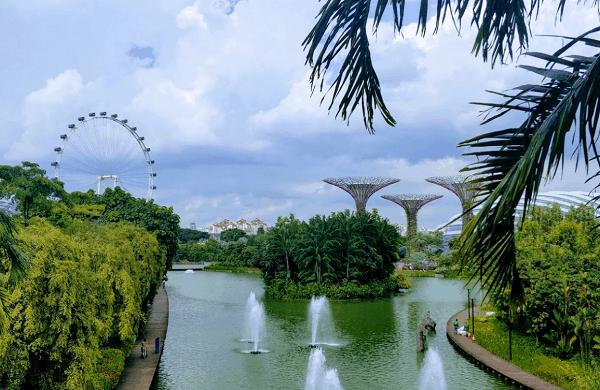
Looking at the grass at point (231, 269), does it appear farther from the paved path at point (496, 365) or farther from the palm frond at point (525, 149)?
the palm frond at point (525, 149)

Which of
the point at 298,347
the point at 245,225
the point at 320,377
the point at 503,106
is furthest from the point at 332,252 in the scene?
the point at 245,225

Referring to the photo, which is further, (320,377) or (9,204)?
(9,204)

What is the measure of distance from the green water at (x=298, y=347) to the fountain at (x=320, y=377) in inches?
14.2

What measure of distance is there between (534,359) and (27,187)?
22.7 m

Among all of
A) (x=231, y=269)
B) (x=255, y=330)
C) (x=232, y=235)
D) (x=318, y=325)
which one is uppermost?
(x=232, y=235)

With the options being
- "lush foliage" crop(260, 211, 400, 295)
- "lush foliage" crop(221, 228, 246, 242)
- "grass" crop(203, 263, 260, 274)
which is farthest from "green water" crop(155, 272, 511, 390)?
"lush foliage" crop(221, 228, 246, 242)

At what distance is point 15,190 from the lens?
28000 mm

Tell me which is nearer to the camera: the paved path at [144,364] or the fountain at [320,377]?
the fountain at [320,377]

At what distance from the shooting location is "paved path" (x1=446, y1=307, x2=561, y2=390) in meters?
16.0

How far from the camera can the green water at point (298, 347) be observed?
1708 centimetres

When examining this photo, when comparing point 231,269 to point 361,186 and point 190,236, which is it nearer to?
point 361,186

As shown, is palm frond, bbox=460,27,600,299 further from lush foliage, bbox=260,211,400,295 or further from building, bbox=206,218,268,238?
building, bbox=206,218,268,238

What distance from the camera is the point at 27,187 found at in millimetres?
28188

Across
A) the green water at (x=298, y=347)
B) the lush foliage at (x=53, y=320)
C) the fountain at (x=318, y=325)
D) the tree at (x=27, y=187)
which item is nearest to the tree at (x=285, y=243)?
the green water at (x=298, y=347)
